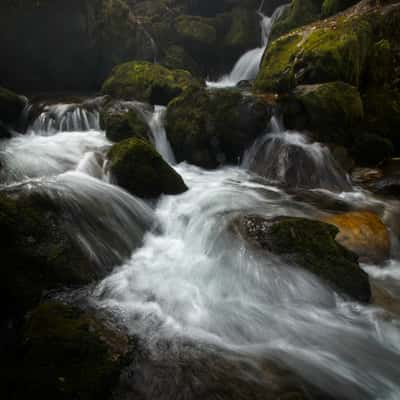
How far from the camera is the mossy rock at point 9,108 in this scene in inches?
395

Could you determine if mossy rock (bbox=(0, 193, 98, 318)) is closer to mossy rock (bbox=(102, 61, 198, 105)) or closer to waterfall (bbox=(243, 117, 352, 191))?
waterfall (bbox=(243, 117, 352, 191))

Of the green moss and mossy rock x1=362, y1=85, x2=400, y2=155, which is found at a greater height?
the green moss

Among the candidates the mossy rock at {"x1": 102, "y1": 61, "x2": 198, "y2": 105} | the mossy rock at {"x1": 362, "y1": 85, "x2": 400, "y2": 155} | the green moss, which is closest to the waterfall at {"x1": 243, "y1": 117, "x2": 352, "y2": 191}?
the mossy rock at {"x1": 362, "y1": 85, "x2": 400, "y2": 155}

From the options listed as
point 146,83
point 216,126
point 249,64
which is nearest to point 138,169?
point 216,126

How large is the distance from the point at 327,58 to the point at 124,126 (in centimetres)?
629

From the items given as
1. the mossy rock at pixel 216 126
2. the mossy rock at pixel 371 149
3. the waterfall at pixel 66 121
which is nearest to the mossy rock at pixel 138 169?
the mossy rock at pixel 216 126

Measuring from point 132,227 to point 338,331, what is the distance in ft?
11.5

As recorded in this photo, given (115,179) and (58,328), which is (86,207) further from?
(58,328)

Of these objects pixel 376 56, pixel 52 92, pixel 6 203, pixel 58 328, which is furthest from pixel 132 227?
pixel 52 92

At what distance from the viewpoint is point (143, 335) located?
3.52m

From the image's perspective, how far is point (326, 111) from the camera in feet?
28.9

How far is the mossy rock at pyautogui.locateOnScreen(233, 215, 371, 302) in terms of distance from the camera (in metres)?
4.24

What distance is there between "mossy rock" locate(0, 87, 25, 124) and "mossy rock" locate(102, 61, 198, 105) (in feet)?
11.8

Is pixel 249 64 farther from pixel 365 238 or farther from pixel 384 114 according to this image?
pixel 365 238
